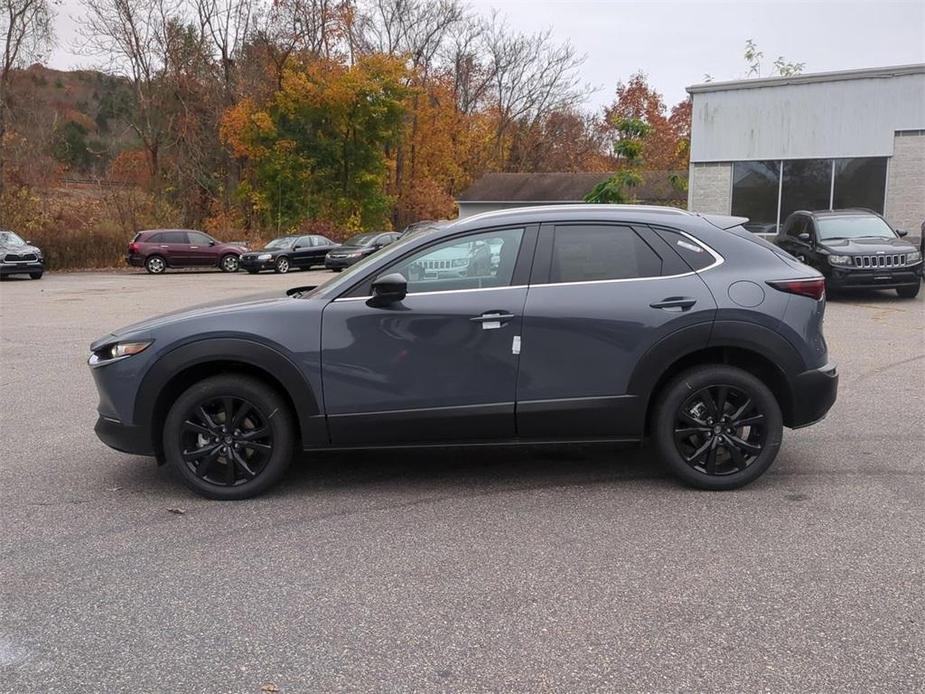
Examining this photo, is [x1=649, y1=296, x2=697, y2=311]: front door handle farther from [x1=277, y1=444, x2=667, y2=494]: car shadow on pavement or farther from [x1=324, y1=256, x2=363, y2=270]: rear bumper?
[x1=324, y1=256, x2=363, y2=270]: rear bumper

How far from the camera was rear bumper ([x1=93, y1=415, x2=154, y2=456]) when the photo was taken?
489 cm

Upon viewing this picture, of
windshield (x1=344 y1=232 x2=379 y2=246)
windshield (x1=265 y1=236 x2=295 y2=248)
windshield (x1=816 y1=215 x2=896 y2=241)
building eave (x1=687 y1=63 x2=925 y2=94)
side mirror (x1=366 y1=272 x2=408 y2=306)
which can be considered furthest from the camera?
windshield (x1=344 y1=232 x2=379 y2=246)

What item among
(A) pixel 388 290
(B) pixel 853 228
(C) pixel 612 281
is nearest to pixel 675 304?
(C) pixel 612 281

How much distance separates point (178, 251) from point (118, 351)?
27295 millimetres

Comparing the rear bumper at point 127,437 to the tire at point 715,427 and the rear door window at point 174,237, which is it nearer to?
the tire at point 715,427

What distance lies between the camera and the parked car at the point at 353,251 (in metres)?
29.4

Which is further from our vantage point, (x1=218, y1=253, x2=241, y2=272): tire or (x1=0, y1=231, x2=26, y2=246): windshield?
(x1=218, y1=253, x2=241, y2=272): tire

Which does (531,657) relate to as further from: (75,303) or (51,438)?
(75,303)

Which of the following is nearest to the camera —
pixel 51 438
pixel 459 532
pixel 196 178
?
pixel 459 532

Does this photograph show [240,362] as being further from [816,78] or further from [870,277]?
[816,78]

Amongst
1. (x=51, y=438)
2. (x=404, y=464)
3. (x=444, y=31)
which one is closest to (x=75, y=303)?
(x=51, y=438)

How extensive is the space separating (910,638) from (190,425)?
375 centimetres

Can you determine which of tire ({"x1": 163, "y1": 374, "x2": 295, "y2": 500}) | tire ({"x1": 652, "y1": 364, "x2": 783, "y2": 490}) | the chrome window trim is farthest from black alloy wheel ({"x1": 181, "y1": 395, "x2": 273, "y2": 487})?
tire ({"x1": 652, "y1": 364, "x2": 783, "y2": 490})

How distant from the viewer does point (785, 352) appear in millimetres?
4953
